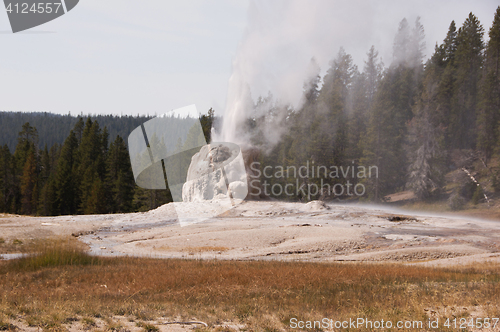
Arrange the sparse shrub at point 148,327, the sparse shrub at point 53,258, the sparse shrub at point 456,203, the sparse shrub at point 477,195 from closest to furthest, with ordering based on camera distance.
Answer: the sparse shrub at point 148,327, the sparse shrub at point 53,258, the sparse shrub at point 477,195, the sparse shrub at point 456,203

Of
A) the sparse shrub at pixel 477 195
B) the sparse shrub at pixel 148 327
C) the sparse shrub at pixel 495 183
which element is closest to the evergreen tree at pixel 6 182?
the sparse shrub at pixel 477 195

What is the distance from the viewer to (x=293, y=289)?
10.3m

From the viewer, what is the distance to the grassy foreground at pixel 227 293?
24.7ft

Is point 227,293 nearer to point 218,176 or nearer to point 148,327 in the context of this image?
point 148,327

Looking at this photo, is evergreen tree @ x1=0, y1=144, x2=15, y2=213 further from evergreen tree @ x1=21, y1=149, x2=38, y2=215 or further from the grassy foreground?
the grassy foreground

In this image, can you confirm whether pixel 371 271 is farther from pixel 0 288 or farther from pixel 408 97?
pixel 408 97

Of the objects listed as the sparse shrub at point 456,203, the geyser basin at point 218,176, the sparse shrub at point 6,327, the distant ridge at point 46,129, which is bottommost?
the sparse shrub at point 456,203

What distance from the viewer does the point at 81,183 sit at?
2539 inches

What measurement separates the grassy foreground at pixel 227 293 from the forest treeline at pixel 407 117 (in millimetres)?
33442

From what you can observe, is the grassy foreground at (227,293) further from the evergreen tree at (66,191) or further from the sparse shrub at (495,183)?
the evergreen tree at (66,191)

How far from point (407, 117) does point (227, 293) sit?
169ft

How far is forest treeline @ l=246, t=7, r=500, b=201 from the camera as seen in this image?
44969 mm

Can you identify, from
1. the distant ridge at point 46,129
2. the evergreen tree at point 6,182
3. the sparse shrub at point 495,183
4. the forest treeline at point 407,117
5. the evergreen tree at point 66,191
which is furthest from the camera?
the distant ridge at point 46,129

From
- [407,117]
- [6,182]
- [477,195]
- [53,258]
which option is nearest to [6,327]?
[53,258]
